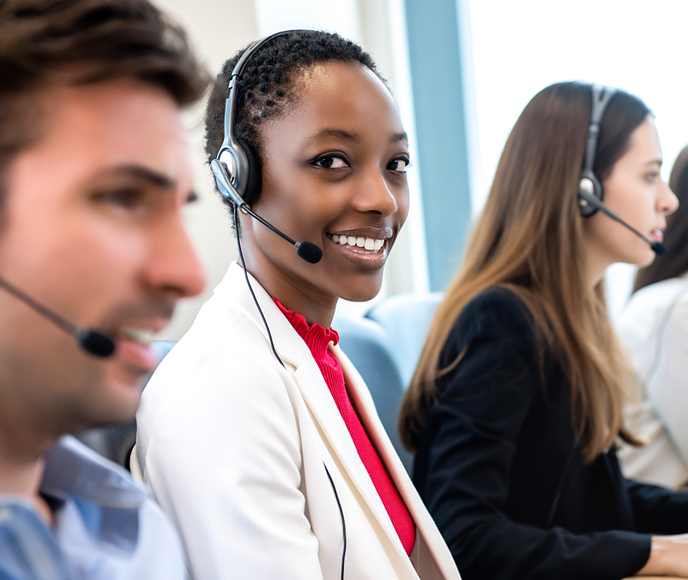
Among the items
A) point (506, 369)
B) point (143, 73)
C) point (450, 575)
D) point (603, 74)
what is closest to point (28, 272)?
point (143, 73)

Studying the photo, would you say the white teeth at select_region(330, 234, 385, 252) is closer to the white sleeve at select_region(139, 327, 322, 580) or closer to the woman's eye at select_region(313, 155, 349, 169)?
the woman's eye at select_region(313, 155, 349, 169)

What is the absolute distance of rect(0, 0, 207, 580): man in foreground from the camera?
1.31 ft

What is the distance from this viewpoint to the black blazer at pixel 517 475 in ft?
3.05

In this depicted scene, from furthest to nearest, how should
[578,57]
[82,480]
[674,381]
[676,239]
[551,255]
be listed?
[578,57], [676,239], [674,381], [551,255], [82,480]

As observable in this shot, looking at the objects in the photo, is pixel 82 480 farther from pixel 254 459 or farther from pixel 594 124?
pixel 594 124

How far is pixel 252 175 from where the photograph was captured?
2.56ft

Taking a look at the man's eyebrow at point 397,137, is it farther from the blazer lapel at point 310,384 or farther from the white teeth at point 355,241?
the blazer lapel at point 310,384

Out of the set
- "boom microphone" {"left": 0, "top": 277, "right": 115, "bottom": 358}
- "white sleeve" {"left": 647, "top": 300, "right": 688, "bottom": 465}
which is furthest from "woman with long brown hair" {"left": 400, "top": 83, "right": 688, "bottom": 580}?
"boom microphone" {"left": 0, "top": 277, "right": 115, "bottom": 358}

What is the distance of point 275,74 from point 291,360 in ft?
1.25

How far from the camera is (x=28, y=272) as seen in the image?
397 millimetres

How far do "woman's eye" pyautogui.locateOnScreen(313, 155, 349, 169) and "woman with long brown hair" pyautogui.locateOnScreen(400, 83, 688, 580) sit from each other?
441mm

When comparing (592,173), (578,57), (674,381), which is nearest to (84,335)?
(592,173)

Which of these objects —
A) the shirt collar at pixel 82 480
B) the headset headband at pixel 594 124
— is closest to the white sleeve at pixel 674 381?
the headset headband at pixel 594 124

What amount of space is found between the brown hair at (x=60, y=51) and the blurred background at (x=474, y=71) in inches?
51.9
